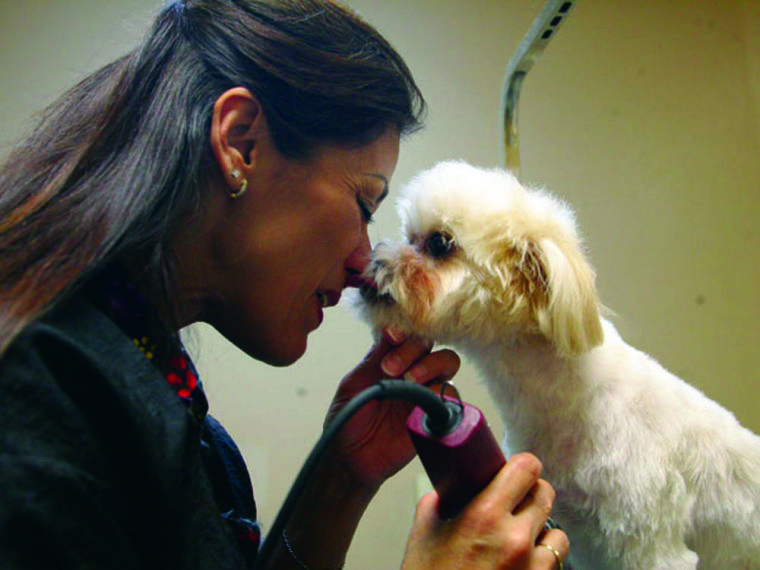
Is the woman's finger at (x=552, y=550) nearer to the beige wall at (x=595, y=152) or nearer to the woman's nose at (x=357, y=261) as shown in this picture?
the woman's nose at (x=357, y=261)

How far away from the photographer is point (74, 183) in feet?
1.75

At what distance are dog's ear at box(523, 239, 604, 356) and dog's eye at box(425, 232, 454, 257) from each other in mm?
132

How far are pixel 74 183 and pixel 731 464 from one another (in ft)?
2.88

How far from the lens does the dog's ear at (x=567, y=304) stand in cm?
64

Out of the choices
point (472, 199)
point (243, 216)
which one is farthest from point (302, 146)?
point (472, 199)

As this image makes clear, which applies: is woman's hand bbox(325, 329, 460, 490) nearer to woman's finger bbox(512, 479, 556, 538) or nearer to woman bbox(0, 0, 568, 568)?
woman bbox(0, 0, 568, 568)

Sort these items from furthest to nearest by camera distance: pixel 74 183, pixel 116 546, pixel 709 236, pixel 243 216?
pixel 709 236, pixel 243 216, pixel 74 183, pixel 116 546

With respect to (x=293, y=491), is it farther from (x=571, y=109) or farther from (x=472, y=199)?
(x=571, y=109)

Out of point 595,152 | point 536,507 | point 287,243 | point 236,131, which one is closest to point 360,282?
point 287,243

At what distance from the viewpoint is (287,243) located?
664 mm

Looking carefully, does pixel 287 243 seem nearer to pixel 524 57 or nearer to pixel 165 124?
pixel 165 124

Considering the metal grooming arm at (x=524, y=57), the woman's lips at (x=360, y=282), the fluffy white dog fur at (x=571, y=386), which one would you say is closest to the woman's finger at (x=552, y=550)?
the fluffy white dog fur at (x=571, y=386)

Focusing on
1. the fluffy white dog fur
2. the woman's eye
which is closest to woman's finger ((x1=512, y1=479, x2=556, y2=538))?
the fluffy white dog fur

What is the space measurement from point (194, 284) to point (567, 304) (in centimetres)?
46
